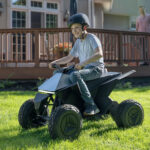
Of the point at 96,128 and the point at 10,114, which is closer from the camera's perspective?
the point at 96,128

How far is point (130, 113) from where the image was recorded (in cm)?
356

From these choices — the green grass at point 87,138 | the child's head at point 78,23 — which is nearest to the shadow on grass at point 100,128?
the green grass at point 87,138

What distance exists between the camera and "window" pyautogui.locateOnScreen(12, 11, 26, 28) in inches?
432

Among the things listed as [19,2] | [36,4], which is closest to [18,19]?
[19,2]

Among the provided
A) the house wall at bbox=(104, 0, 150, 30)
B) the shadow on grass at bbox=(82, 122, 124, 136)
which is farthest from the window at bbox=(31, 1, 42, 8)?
the shadow on grass at bbox=(82, 122, 124, 136)

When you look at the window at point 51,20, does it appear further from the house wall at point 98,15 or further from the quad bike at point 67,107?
the quad bike at point 67,107

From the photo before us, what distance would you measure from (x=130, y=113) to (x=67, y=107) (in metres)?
0.94

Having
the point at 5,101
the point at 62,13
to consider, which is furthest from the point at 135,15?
the point at 5,101

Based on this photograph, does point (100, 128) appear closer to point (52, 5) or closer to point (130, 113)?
point (130, 113)

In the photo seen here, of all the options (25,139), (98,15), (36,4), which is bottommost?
(25,139)

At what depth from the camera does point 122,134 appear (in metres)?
3.22

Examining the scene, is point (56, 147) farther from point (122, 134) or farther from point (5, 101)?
point (5, 101)

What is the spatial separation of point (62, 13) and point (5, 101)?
7.20m

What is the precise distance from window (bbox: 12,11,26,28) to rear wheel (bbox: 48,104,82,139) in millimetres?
8603
